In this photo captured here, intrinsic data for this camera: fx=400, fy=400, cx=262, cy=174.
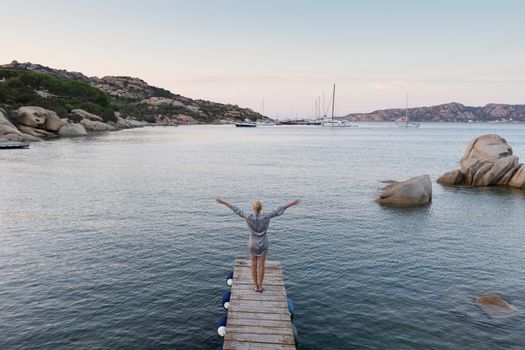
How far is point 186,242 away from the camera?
982 inches

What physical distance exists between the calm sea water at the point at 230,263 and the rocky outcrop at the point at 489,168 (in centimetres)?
402

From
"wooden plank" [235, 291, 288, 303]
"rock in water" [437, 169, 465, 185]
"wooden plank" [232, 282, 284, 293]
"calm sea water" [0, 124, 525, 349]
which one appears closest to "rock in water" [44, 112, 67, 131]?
"calm sea water" [0, 124, 525, 349]

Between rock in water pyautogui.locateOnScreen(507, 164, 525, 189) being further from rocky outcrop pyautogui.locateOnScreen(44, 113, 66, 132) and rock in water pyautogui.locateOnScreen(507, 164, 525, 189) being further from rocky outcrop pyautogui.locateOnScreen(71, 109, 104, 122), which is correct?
rocky outcrop pyautogui.locateOnScreen(71, 109, 104, 122)

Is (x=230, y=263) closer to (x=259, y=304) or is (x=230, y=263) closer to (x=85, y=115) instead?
(x=259, y=304)

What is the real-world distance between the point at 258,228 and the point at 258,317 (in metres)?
2.92

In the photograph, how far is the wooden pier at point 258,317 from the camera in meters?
11.7

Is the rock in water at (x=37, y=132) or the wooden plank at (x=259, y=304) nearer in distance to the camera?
the wooden plank at (x=259, y=304)

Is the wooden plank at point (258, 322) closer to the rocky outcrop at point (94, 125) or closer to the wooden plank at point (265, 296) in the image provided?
the wooden plank at point (265, 296)

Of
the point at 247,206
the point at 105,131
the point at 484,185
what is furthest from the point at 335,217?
the point at 105,131

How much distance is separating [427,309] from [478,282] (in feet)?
15.3

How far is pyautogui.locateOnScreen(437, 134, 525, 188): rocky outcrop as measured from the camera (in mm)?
47156

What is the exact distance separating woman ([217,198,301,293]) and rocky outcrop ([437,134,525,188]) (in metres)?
40.9

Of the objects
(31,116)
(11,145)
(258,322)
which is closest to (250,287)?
(258,322)

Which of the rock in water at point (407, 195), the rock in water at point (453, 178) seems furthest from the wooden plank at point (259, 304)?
the rock in water at point (453, 178)
